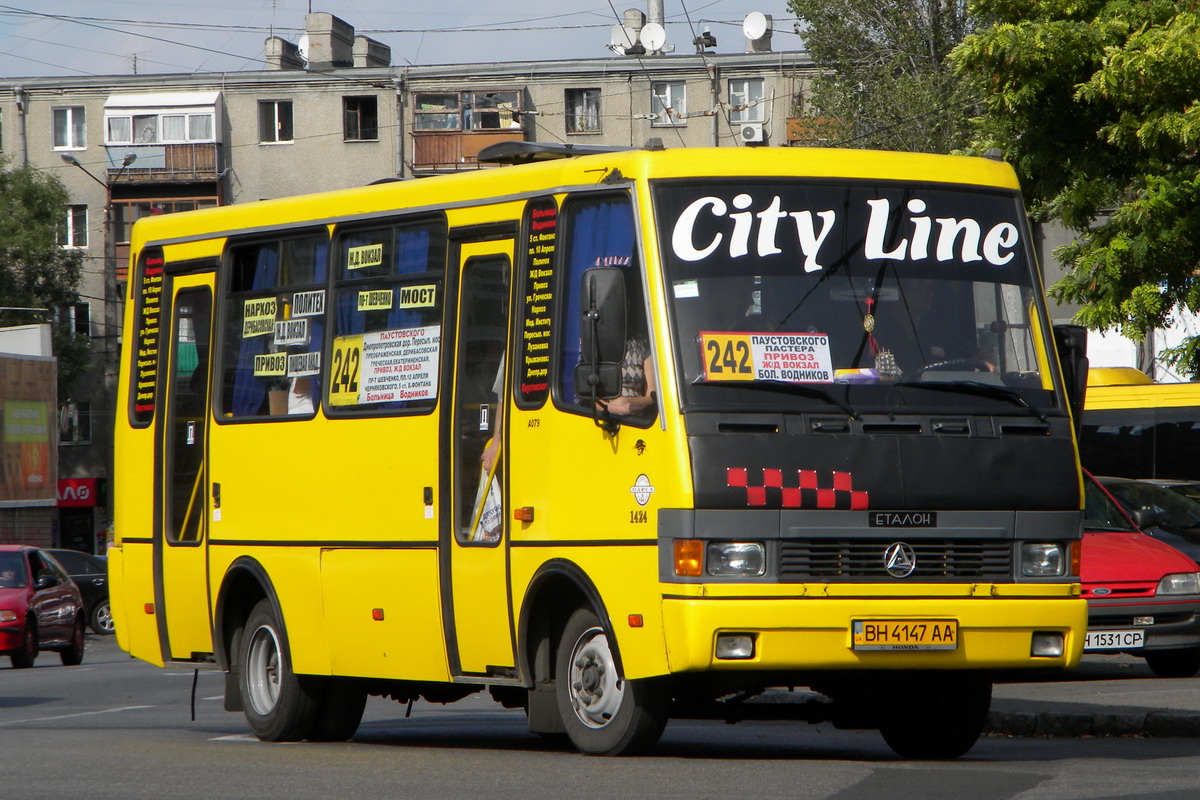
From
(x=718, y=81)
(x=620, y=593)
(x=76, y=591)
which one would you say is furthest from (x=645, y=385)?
(x=718, y=81)

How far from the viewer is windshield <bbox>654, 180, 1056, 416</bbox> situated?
9328mm

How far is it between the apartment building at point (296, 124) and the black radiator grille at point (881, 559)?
52.0m

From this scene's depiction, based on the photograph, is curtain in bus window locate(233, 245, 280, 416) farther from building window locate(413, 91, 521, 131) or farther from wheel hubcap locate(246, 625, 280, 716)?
building window locate(413, 91, 521, 131)

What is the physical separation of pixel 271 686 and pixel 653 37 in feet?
170

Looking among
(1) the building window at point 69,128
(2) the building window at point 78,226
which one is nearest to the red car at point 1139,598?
(2) the building window at point 78,226

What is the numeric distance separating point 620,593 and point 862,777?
53.6 inches

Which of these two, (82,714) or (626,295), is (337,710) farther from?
(82,714)

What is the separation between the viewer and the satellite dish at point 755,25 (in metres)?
60.8

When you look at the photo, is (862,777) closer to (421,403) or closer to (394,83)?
(421,403)

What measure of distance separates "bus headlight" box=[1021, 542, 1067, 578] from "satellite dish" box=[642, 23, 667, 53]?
53766 millimetres

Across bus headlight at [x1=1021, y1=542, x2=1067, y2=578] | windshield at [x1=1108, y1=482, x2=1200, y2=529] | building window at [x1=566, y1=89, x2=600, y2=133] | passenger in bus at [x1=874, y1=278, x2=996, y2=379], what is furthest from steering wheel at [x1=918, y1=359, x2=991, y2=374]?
building window at [x1=566, y1=89, x2=600, y2=133]

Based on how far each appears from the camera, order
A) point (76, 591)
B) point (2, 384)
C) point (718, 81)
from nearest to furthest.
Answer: point (76, 591) < point (2, 384) < point (718, 81)

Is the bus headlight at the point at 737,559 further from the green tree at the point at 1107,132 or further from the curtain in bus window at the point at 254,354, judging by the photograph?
the green tree at the point at 1107,132

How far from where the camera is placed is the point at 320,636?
38.0ft
